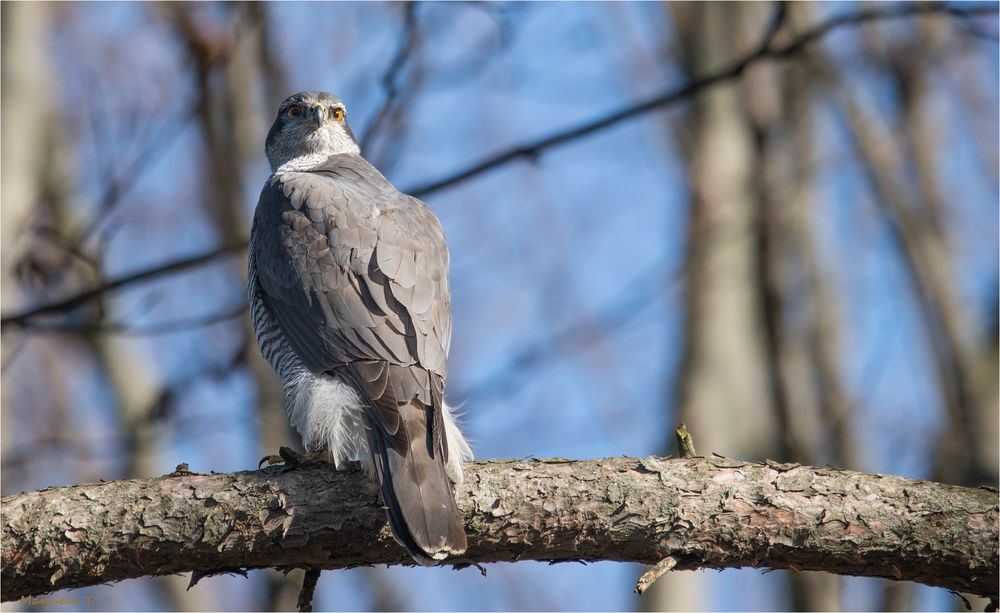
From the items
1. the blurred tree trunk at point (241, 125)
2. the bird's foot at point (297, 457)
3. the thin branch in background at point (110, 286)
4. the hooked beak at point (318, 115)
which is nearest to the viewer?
the bird's foot at point (297, 457)

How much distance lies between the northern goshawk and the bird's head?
0.86 meters

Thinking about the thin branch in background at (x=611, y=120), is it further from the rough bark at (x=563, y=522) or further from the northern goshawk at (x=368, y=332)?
the rough bark at (x=563, y=522)

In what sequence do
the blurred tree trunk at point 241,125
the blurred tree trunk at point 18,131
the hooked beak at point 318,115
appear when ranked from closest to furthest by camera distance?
the blurred tree trunk at point 18,131, the hooked beak at point 318,115, the blurred tree trunk at point 241,125

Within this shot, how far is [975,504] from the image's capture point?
329 cm

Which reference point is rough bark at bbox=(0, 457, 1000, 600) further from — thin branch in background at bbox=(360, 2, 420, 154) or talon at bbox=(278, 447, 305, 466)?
thin branch in background at bbox=(360, 2, 420, 154)

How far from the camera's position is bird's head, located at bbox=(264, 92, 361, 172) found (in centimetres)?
570

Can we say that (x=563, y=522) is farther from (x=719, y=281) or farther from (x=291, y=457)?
(x=719, y=281)

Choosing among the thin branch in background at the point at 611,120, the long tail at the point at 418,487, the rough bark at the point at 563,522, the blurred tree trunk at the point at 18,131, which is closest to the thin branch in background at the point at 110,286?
the thin branch in background at the point at 611,120

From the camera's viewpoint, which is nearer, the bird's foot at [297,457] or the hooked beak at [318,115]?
the bird's foot at [297,457]

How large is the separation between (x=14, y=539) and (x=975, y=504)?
9.66 feet

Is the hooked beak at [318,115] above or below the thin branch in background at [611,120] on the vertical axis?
above

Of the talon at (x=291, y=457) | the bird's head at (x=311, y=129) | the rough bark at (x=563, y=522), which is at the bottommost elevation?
the rough bark at (x=563, y=522)

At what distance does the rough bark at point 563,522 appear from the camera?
3.31 m

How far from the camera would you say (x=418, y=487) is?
333cm
